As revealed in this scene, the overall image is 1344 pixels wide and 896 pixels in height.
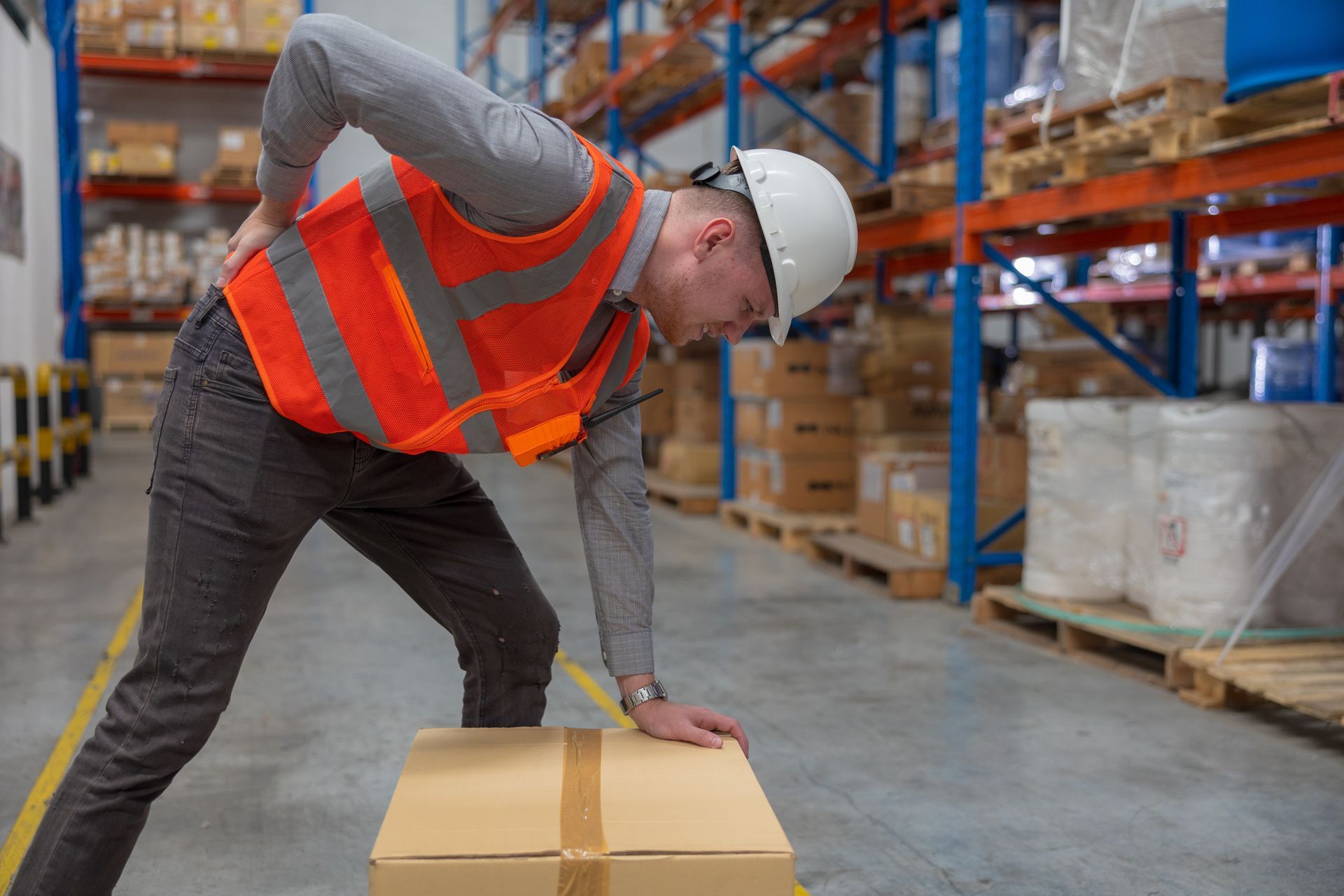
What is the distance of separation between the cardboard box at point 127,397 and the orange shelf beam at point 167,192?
2.39 meters

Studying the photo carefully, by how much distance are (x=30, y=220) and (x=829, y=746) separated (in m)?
9.07

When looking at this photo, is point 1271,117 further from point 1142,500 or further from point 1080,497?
point 1080,497

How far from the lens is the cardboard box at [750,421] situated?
26.2 ft

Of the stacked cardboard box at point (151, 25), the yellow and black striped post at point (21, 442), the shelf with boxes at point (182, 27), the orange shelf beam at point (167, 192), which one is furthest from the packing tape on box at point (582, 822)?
the stacked cardboard box at point (151, 25)

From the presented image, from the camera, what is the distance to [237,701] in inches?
161

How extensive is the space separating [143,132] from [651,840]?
15577 millimetres

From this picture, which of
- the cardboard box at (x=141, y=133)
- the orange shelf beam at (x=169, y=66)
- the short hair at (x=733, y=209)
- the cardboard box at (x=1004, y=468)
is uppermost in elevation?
the orange shelf beam at (x=169, y=66)

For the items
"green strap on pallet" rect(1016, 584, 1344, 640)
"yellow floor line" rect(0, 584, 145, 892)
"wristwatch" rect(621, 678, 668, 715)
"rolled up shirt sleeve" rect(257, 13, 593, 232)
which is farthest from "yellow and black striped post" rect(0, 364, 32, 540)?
"rolled up shirt sleeve" rect(257, 13, 593, 232)

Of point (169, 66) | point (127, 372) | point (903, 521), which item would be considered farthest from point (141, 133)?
point (903, 521)

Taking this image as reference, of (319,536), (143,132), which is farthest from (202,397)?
(143,132)

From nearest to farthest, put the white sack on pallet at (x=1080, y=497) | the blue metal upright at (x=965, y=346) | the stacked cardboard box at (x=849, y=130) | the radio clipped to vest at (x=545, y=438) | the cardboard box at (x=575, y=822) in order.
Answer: the cardboard box at (x=575, y=822)
the radio clipped to vest at (x=545, y=438)
the white sack on pallet at (x=1080, y=497)
the blue metal upright at (x=965, y=346)
the stacked cardboard box at (x=849, y=130)

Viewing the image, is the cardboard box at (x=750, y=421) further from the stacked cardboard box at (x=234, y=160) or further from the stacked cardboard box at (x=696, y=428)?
the stacked cardboard box at (x=234, y=160)

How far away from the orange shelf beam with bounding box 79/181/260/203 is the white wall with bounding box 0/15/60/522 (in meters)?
3.45

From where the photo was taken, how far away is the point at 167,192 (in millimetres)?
15180
